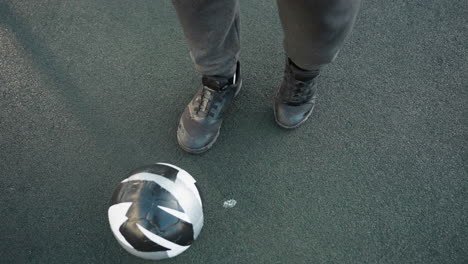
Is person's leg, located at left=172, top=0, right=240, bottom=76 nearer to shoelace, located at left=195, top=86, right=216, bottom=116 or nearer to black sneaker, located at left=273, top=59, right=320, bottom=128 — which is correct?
shoelace, located at left=195, top=86, right=216, bottom=116

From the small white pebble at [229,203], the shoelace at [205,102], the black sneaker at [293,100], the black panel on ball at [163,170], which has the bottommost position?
the small white pebble at [229,203]

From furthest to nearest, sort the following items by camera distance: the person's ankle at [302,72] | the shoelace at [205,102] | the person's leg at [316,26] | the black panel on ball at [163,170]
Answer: the shoelace at [205,102]
the person's ankle at [302,72]
the black panel on ball at [163,170]
the person's leg at [316,26]

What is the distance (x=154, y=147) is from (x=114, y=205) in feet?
1.23

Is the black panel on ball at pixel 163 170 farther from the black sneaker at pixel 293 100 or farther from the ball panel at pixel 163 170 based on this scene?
the black sneaker at pixel 293 100

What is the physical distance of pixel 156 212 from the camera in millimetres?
1014

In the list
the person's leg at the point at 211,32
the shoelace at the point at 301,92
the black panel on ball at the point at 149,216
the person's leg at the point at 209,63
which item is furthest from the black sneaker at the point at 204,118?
the black panel on ball at the point at 149,216

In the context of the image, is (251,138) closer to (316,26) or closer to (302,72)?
(302,72)

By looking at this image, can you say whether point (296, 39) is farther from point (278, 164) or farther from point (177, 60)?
point (177, 60)

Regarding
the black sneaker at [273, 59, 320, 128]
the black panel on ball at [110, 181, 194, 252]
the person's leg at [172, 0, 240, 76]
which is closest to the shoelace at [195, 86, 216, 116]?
the person's leg at [172, 0, 240, 76]

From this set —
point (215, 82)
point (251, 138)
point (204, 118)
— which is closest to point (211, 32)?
point (215, 82)

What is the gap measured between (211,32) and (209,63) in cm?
15

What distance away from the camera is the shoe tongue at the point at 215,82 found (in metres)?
1.25

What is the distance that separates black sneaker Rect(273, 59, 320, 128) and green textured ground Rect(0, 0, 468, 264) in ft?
0.19

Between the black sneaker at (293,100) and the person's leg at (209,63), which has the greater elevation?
the person's leg at (209,63)
